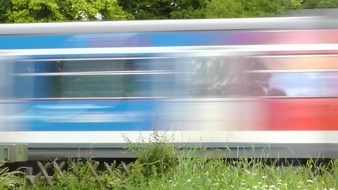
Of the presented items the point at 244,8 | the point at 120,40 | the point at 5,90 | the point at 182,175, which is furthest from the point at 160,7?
the point at 182,175

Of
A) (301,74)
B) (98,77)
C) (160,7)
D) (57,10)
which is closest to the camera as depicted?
(301,74)

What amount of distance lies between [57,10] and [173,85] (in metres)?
22.4

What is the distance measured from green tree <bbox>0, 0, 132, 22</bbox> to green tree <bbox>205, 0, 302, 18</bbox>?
4.86 metres

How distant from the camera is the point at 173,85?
37.5ft

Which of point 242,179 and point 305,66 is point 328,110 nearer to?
point 305,66

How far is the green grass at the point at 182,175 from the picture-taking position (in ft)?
20.8

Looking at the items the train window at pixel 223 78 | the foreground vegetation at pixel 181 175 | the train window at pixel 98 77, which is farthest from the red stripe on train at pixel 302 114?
the foreground vegetation at pixel 181 175

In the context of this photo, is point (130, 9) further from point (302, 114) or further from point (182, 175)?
point (182, 175)

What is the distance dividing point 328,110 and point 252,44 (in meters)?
1.63

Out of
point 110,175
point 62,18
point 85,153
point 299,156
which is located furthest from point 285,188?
point 62,18

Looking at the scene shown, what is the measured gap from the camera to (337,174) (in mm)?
6648

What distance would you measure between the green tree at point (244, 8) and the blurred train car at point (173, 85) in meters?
20.6

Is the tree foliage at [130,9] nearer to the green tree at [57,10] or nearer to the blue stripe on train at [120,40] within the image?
the green tree at [57,10]

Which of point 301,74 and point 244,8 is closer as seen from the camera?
point 301,74
